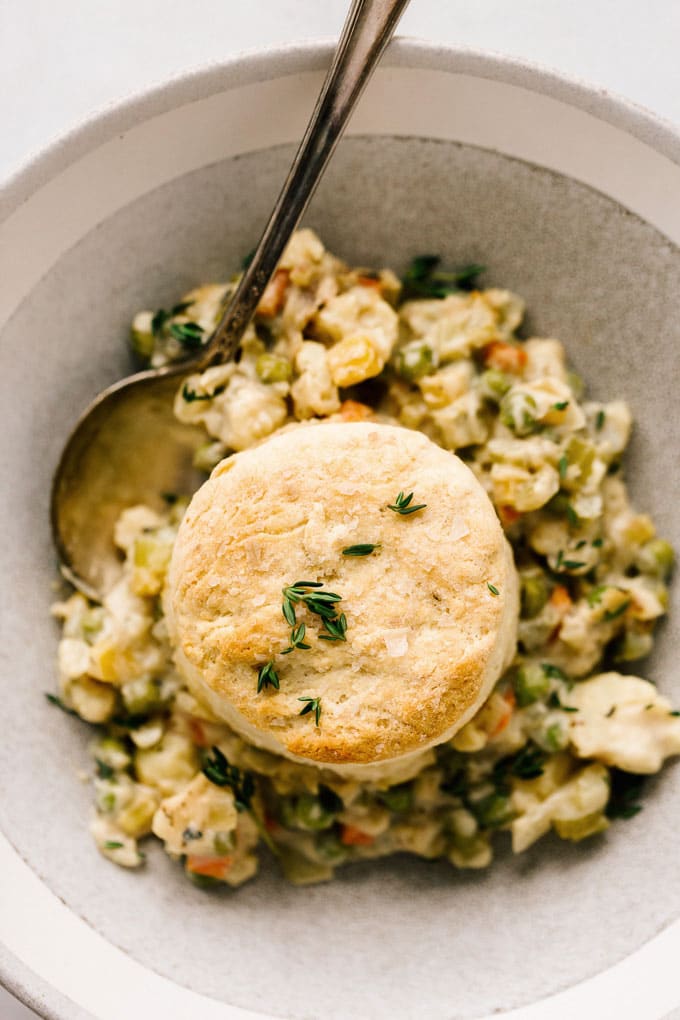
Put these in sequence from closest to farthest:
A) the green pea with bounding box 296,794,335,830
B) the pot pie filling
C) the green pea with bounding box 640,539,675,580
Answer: the pot pie filling, the green pea with bounding box 296,794,335,830, the green pea with bounding box 640,539,675,580

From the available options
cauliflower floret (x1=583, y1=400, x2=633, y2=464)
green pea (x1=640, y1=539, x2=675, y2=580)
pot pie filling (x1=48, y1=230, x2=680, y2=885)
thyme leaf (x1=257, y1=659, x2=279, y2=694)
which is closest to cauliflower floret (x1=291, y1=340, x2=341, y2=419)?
pot pie filling (x1=48, y1=230, x2=680, y2=885)

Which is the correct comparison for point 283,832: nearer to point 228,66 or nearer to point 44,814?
point 44,814

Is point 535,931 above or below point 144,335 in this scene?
below

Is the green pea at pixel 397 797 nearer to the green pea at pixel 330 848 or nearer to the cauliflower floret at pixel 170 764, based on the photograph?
the green pea at pixel 330 848

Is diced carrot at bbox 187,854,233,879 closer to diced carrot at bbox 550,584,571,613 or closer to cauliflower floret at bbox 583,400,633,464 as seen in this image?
diced carrot at bbox 550,584,571,613

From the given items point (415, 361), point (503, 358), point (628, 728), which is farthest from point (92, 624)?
point (628, 728)

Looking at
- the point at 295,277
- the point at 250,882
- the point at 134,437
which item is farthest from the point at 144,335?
the point at 250,882
